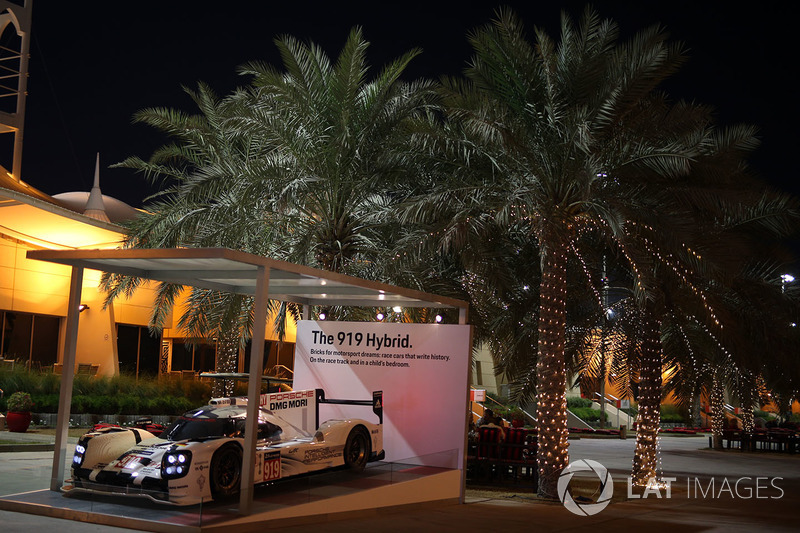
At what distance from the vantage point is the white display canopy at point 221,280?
390 inches

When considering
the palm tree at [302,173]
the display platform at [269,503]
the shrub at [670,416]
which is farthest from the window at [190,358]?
the shrub at [670,416]

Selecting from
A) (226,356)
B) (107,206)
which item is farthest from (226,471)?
(107,206)

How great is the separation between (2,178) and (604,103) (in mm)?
23128

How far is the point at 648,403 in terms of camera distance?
1927 centimetres

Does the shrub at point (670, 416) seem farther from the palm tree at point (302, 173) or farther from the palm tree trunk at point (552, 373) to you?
the palm tree at point (302, 173)

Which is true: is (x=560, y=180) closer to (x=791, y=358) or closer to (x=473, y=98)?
(x=473, y=98)

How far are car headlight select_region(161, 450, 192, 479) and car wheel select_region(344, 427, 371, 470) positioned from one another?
3.29 m

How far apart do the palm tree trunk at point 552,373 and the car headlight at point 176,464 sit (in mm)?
8629

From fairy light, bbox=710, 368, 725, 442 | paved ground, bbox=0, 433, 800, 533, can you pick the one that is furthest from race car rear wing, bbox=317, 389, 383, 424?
fairy light, bbox=710, 368, 725, 442

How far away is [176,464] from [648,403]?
1273 cm

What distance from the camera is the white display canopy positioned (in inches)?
390

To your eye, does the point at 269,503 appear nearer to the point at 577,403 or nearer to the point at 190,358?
the point at 190,358

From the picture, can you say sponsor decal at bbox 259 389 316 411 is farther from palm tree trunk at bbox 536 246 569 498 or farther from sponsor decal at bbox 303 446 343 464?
palm tree trunk at bbox 536 246 569 498

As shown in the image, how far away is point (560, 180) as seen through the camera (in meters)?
16.0
